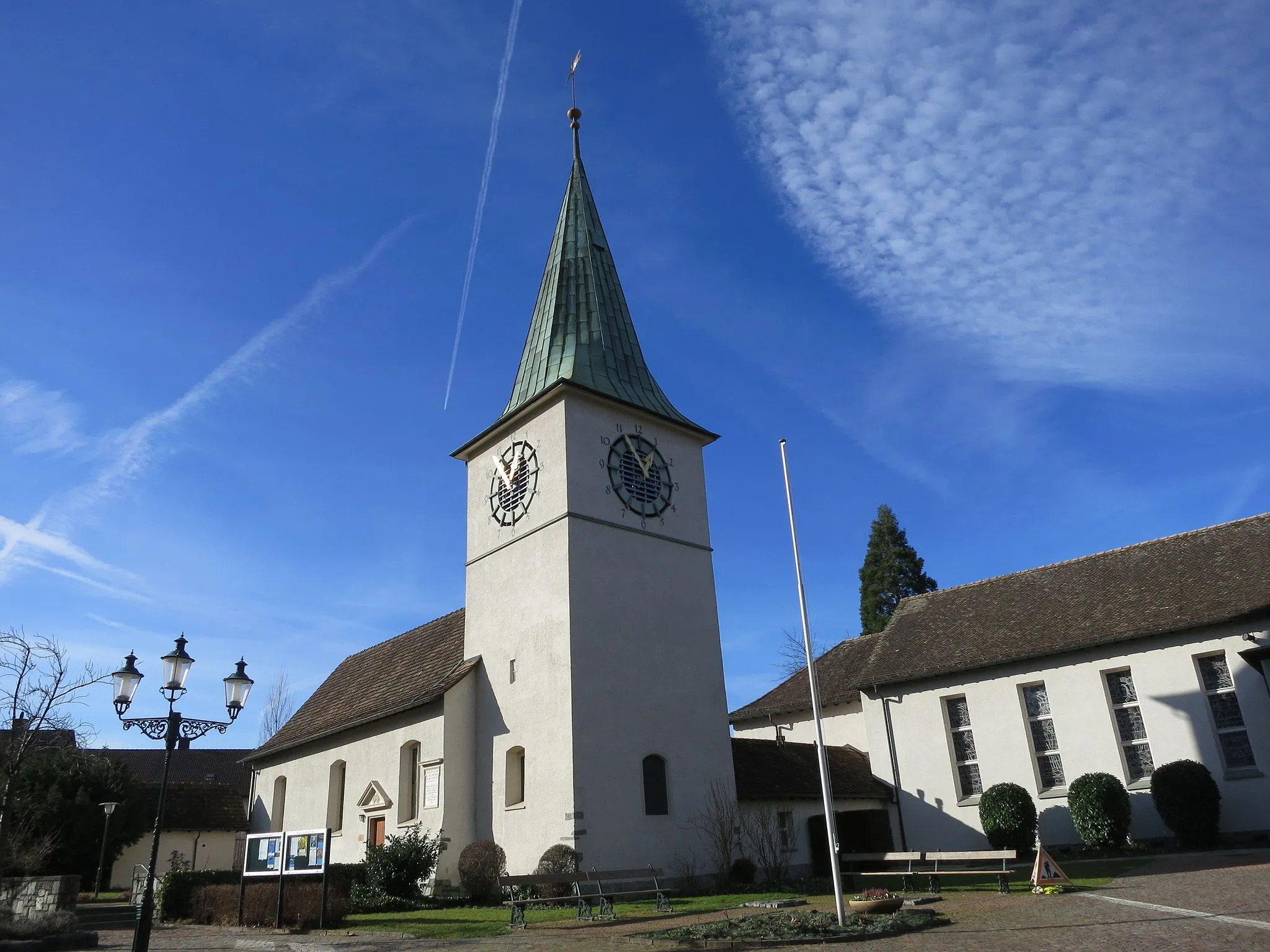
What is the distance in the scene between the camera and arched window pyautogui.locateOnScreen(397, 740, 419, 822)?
78.2 feet

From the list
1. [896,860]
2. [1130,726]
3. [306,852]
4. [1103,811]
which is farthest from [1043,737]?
[306,852]

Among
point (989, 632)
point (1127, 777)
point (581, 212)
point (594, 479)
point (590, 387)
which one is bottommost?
point (1127, 777)

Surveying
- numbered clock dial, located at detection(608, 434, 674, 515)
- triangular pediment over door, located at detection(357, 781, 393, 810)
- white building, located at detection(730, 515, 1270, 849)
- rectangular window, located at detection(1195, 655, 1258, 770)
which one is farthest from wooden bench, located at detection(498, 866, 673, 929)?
rectangular window, located at detection(1195, 655, 1258, 770)

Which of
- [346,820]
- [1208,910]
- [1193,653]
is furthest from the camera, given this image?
[346,820]

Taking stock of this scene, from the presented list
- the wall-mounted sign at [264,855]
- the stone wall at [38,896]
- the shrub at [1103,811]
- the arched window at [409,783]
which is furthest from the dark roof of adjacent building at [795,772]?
the stone wall at [38,896]

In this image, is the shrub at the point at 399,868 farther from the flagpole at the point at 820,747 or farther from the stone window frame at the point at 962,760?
the stone window frame at the point at 962,760

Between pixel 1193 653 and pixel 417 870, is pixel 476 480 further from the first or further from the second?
pixel 1193 653

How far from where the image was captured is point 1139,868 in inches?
748

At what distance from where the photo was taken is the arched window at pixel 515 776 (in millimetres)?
22234

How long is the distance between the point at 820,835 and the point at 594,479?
11544 mm

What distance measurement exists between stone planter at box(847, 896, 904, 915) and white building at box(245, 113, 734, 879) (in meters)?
7.51

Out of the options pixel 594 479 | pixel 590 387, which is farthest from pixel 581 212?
pixel 594 479

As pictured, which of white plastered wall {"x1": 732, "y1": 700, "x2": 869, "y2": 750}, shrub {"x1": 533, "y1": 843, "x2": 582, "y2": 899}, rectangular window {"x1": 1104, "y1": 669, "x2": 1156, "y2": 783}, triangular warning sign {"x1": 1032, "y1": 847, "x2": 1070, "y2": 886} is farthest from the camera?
white plastered wall {"x1": 732, "y1": 700, "x2": 869, "y2": 750}

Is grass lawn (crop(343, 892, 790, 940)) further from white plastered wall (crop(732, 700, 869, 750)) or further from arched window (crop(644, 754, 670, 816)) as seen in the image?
white plastered wall (crop(732, 700, 869, 750))
